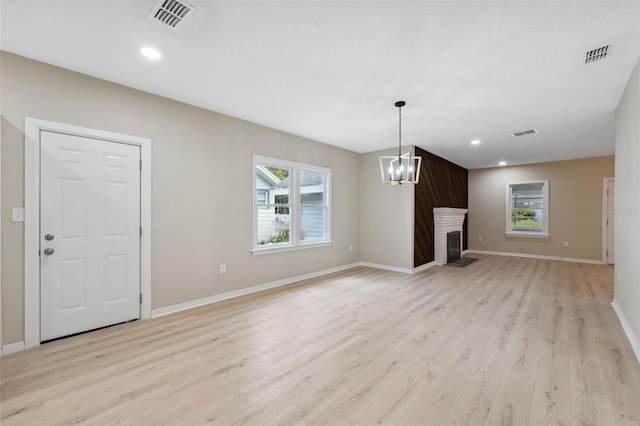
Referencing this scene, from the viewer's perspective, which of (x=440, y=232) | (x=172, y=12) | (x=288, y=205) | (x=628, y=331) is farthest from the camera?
(x=440, y=232)

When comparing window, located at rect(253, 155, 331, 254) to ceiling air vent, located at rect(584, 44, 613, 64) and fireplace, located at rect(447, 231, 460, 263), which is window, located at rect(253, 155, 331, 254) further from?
ceiling air vent, located at rect(584, 44, 613, 64)

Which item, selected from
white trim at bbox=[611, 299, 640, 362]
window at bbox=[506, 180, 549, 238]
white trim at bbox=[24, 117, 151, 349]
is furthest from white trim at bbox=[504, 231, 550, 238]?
white trim at bbox=[24, 117, 151, 349]

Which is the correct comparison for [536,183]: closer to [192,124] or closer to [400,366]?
[400,366]

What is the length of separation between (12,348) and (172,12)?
3.24m

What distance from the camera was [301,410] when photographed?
5.95 ft

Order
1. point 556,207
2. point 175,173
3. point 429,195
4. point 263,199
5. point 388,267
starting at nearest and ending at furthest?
1. point 175,173
2. point 263,199
3. point 388,267
4. point 429,195
5. point 556,207

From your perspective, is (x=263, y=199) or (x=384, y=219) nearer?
(x=263, y=199)

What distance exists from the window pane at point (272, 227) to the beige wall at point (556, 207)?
260 inches

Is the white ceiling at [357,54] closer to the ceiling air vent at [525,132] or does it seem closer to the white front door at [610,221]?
the ceiling air vent at [525,132]

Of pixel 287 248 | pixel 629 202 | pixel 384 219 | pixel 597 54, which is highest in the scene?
pixel 597 54

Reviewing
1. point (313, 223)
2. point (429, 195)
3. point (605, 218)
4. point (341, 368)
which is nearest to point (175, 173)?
point (313, 223)

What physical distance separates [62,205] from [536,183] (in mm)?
9982

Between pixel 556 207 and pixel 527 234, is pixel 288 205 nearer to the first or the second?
pixel 527 234

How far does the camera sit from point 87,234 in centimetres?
296
